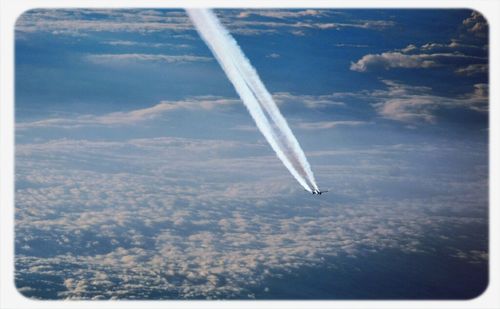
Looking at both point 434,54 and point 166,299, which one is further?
point 434,54

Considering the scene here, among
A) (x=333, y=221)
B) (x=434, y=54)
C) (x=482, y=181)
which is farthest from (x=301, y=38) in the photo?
(x=482, y=181)

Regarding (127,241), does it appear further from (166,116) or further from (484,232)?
(484,232)

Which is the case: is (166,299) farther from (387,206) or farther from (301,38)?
(301,38)

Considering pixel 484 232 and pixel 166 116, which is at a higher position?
pixel 166 116

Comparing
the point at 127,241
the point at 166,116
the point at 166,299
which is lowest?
the point at 166,299
